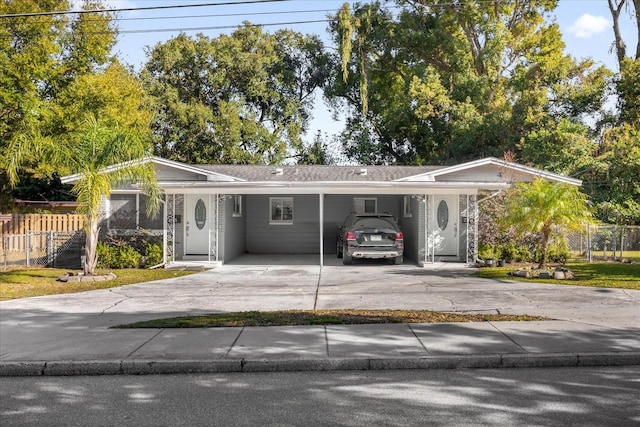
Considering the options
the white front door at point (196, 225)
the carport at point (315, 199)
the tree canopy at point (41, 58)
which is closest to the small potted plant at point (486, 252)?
the carport at point (315, 199)

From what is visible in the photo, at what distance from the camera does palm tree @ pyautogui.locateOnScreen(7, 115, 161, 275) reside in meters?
14.9

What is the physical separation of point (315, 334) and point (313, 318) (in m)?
1.15

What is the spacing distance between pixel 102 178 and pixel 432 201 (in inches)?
406

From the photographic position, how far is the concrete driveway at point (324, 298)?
9930 millimetres

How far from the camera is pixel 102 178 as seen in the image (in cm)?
1521

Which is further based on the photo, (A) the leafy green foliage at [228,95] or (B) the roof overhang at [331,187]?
(A) the leafy green foliage at [228,95]

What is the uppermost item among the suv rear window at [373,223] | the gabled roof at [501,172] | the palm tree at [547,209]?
the gabled roof at [501,172]

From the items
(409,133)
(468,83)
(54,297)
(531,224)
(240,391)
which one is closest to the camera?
(240,391)

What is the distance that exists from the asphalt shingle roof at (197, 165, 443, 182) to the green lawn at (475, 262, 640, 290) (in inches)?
251

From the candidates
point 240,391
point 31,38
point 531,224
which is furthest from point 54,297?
point 31,38

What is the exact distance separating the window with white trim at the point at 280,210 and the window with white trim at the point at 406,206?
15.5ft

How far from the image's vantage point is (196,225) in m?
20.2

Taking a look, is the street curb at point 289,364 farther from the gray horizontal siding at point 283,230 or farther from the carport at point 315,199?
the gray horizontal siding at point 283,230

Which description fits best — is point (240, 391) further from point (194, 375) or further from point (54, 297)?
point (54, 297)
